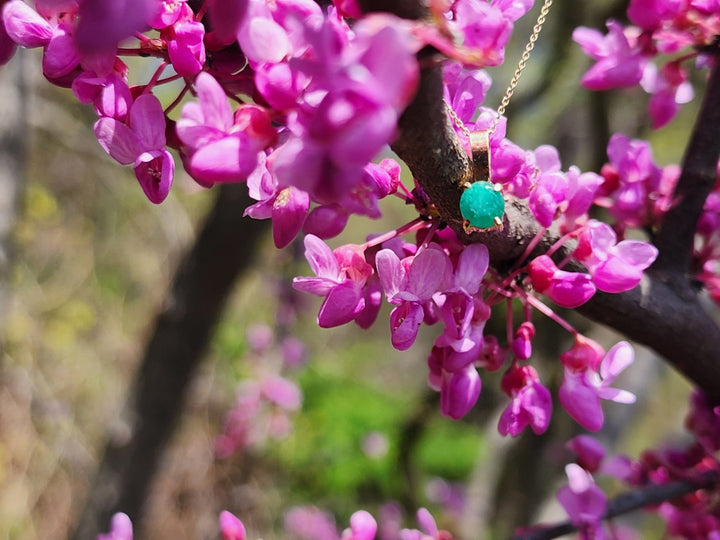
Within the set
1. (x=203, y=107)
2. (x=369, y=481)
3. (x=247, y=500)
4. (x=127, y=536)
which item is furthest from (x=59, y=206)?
(x=203, y=107)

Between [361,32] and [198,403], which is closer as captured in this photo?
[361,32]

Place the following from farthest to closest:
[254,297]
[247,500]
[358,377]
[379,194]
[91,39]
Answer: [358,377], [254,297], [247,500], [379,194], [91,39]

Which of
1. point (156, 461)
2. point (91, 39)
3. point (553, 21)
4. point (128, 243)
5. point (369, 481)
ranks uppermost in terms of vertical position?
point (91, 39)

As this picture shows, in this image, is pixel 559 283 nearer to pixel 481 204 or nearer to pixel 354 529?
pixel 481 204

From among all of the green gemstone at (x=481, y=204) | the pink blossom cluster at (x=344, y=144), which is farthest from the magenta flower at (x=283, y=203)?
the green gemstone at (x=481, y=204)

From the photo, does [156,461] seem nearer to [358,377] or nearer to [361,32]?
[361,32]

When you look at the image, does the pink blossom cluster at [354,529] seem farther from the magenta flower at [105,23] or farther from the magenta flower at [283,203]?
the magenta flower at [105,23]
